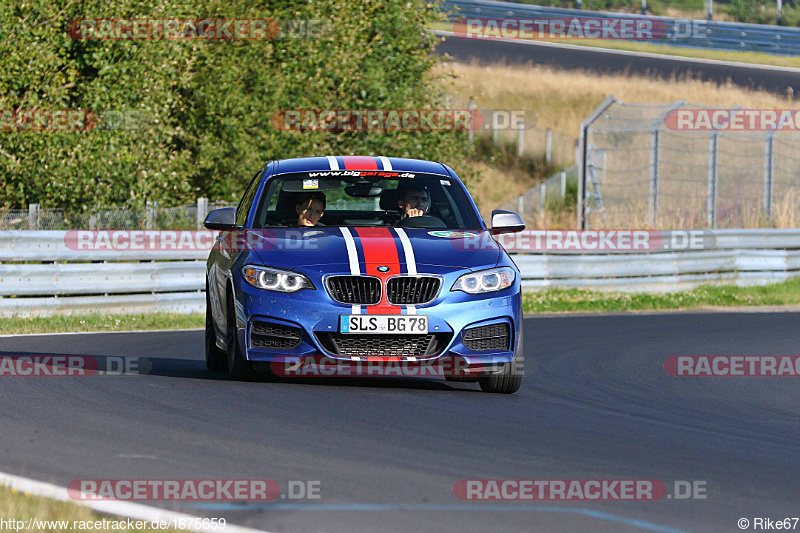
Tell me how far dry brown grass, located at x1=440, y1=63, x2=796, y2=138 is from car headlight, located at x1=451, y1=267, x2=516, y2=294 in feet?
108

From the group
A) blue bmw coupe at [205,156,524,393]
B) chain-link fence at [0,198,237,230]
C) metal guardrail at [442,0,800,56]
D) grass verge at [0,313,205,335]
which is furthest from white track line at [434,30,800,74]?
blue bmw coupe at [205,156,524,393]

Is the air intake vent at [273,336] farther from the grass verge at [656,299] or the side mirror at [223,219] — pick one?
the grass verge at [656,299]

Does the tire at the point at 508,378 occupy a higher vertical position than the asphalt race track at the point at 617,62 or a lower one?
higher

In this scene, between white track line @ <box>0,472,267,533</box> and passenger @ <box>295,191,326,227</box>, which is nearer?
white track line @ <box>0,472,267,533</box>

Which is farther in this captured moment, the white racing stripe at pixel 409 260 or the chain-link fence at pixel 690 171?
the chain-link fence at pixel 690 171

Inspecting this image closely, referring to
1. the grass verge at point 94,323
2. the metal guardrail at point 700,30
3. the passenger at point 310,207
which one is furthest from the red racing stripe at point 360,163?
the metal guardrail at point 700,30

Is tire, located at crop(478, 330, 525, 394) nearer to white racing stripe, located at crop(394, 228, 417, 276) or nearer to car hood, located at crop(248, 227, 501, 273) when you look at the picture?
car hood, located at crop(248, 227, 501, 273)

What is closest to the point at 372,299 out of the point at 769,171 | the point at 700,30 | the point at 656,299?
the point at 656,299

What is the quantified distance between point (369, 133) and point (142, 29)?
16.7 feet

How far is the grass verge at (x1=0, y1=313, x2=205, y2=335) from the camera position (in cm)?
1469

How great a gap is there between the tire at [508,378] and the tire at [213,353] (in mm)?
2126

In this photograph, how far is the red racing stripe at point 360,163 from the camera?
10672mm

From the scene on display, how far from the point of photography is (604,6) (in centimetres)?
5309

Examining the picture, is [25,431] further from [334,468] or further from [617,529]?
[617,529]
